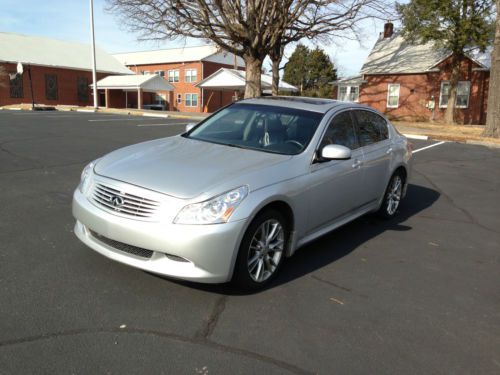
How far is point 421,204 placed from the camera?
711cm

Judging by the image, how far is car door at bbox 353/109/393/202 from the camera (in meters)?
5.22

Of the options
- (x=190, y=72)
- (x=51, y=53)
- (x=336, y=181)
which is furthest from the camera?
(x=190, y=72)

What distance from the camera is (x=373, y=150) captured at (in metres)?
5.36

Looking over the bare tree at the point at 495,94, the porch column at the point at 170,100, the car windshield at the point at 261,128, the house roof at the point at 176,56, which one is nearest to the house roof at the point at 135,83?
the porch column at the point at 170,100

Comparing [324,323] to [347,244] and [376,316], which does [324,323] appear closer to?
[376,316]

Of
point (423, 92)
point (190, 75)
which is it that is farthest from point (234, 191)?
point (190, 75)

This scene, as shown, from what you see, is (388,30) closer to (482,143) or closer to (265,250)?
(482,143)

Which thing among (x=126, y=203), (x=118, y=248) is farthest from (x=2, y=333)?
(x=126, y=203)

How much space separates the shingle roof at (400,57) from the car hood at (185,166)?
27.7 meters

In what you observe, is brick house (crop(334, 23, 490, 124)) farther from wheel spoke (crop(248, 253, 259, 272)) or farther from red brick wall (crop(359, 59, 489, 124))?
wheel spoke (crop(248, 253, 259, 272))

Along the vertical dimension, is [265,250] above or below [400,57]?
below

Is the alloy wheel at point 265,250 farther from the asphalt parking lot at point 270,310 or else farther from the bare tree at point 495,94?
the bare tree at point 495,94

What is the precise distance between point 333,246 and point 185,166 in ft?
6.72

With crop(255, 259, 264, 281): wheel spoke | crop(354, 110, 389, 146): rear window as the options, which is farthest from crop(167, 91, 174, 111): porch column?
crop(255, 259, 264, 281): wheel spoke
